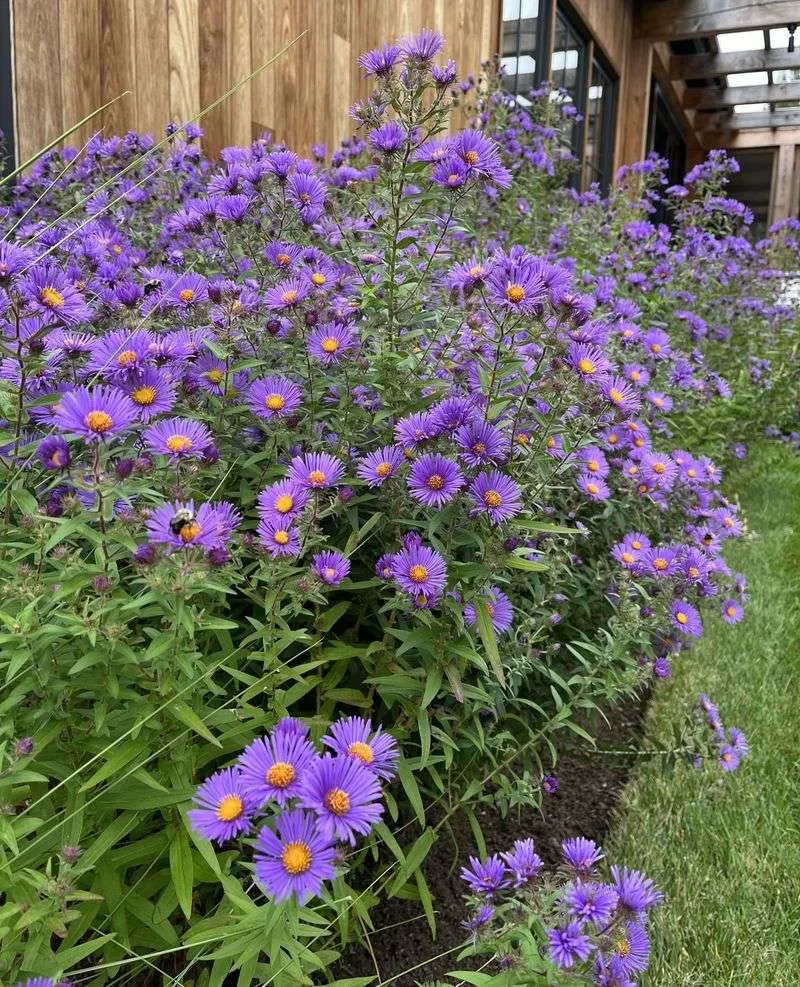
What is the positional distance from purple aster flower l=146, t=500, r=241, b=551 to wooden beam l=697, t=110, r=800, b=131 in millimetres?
13287

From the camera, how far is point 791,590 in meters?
3.19

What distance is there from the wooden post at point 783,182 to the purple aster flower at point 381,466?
12818mm

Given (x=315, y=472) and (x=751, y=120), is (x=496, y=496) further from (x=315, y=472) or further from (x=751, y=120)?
(x=751, y=120)

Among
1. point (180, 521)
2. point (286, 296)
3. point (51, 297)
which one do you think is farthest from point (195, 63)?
point (180, 521)

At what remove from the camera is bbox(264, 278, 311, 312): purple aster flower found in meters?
1.38

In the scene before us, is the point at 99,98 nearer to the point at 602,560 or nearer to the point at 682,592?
the point at 602,560

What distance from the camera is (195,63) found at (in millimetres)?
3146

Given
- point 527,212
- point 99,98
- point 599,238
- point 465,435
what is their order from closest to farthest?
point 465,435 < point 99,98 < point 527,212 < point 599,238

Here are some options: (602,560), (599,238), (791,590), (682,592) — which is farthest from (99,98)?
(791,590)

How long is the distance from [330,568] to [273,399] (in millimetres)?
322

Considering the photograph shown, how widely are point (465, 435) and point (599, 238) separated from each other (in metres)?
2.60

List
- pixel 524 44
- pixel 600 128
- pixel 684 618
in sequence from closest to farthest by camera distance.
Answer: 1. pixel 684 618
2. pixel 524 44
3. pixel 600 128

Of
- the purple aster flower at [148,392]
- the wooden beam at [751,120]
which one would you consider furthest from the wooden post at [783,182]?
→ the purple aster flower at [148,392]

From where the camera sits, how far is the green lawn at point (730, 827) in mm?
1413
